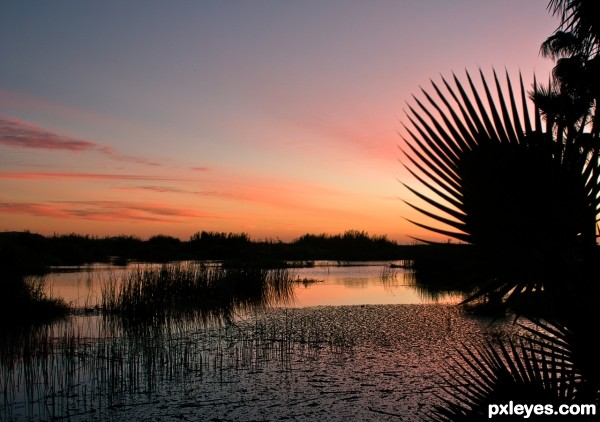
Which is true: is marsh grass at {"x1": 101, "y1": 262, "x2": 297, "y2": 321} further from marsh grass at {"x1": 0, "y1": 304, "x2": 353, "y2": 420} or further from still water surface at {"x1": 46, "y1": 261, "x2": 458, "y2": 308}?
marsh grass at {"x1": 0, "y1": 304, "x2": 353, "y2": 420}

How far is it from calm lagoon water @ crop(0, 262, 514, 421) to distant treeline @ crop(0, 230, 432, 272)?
620 inches

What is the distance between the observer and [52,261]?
102ft

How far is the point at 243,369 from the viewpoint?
26.2ft

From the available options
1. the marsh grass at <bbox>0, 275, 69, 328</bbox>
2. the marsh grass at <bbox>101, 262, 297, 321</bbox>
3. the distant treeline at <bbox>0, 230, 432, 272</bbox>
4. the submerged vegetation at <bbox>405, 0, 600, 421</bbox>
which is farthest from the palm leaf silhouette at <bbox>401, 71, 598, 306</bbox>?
the distant treeline at <bbox>0, 230, 432, 272</bbox>

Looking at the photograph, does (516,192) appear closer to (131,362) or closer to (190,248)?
(131,362)

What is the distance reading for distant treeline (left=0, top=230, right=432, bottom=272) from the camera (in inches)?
1313

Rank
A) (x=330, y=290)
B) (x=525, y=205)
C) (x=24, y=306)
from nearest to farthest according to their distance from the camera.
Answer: (x=525, y=205) < (x=24, y=306) < (x=330, y=290)

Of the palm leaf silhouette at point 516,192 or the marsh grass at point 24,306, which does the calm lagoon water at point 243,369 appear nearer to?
the marsh grass at point 24,306

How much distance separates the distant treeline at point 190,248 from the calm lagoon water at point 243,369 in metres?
A: 15.7

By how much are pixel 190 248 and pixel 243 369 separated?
3266 centimetres

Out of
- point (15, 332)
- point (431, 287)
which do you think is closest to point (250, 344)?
point (15, 332)

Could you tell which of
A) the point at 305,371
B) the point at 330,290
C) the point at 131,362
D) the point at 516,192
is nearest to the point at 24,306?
the point at 131,362

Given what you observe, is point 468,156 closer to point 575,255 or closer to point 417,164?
point 417,164

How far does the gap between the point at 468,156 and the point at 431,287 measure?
19022 mm
